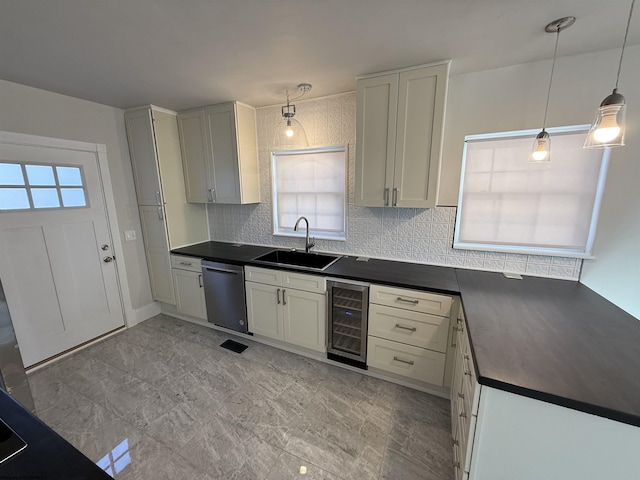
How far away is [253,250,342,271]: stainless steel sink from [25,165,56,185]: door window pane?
2.00 metres

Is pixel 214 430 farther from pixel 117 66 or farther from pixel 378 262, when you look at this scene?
pixel 117 66

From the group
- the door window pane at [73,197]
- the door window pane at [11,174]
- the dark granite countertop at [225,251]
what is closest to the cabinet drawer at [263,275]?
the dark granite countertop at [225,251]

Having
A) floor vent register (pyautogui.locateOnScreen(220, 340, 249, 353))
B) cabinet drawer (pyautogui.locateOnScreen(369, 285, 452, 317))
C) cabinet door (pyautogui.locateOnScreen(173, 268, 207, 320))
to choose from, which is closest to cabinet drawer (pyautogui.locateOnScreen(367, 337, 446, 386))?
cabinet drawer (pyautogui.locateOnScreen(369, 285, 452, 317))

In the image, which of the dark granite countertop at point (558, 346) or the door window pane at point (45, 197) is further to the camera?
the door window pane at point (45, 197)

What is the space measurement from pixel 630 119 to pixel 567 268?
3.45ft

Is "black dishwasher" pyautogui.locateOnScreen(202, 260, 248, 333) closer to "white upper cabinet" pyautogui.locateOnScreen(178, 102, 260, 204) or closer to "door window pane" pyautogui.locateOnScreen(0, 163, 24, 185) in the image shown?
"white upper cabinet" pyautogui.locateOnScreen(178, 102, 260, 204)

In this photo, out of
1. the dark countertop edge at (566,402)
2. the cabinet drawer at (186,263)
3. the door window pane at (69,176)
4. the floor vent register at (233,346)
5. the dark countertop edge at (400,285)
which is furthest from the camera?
the cabinet drawer at (186,263)

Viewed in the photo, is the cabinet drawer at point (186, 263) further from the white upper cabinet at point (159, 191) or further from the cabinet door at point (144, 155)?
the cabinet door at point (144, 155)

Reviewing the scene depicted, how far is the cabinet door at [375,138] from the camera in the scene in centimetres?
200

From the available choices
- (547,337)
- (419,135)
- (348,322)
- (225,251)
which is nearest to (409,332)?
(348,322)

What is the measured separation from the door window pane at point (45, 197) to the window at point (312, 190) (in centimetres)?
206

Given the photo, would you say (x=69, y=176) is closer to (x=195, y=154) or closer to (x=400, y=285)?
(x=195, y=154)

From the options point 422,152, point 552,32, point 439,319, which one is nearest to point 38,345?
point 439,319

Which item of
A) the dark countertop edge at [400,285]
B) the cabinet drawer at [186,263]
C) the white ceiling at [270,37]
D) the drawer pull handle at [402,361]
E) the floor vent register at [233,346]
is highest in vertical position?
the white ceiling at [270,37]
